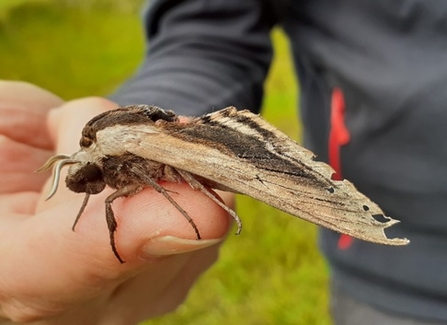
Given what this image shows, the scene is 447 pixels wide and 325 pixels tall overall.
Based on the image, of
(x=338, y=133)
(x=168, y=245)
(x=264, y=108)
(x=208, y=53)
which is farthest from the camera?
(x=264, y=108)

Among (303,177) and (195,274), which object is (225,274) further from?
(303,177)

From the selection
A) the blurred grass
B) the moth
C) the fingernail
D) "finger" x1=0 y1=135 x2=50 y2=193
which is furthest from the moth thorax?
the blurred grass

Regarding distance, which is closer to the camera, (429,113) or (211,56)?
(429,113)

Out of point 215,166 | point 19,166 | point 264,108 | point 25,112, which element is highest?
point 215,166

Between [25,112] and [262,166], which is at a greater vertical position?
[262,166]

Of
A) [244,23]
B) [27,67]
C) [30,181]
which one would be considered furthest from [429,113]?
[27,67]

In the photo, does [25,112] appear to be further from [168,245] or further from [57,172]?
[168,245]

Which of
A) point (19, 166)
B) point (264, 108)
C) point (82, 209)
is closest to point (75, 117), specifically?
point (19, 166)
